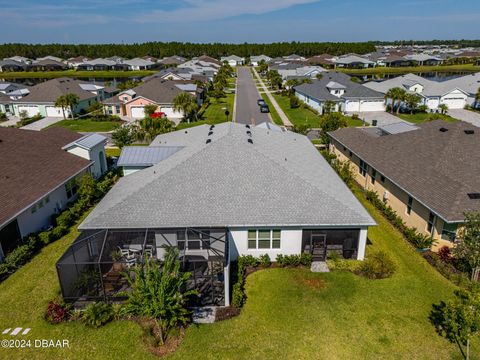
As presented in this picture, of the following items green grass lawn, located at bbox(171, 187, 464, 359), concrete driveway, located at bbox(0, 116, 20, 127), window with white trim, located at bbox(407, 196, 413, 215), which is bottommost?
green grass lawn, located at bbox(171, 187, 464, 359)

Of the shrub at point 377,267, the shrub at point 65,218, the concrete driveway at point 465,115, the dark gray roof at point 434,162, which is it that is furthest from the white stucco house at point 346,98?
the shrub at point 65,218

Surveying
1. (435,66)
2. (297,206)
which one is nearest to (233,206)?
(297,206)

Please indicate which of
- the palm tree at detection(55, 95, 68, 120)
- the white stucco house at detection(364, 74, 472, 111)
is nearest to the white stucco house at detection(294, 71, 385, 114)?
the white stucco house at detection(364, 74, 472, 111)

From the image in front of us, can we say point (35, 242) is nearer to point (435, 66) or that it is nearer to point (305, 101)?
point (305, 101)

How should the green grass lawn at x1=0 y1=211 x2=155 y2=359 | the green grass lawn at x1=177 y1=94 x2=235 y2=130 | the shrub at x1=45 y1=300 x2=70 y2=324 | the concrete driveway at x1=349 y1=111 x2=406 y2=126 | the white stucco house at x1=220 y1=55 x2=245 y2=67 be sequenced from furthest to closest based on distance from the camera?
the white stucco house at x1=220 y1=55 x2=245 y2=67
the concrete driveway at x1=349 y1=111 x2=406 y2=126
the green grass lawn at x1=177 y1=94 x2=235 y2=130
the shrub at x1=45 y1=300 x2=70 y2=324
the green grass lawn at x1=0 y1=211 x2=155 y2=359

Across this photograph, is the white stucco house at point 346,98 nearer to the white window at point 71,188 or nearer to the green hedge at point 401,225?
the green hedge at point 401,225

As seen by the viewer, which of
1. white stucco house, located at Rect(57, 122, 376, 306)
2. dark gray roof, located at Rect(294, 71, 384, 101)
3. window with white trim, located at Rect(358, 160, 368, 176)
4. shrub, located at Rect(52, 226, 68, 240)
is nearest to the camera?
white stucco house, located at Rect(57, 122, 376, 306)

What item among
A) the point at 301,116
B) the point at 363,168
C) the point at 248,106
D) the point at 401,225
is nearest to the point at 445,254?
the point at 401,225

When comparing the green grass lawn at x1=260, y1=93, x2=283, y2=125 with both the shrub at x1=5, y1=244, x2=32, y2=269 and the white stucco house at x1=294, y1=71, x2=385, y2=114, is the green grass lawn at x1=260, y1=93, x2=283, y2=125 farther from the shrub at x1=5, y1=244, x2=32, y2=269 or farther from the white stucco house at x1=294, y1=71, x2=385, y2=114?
the shrub at x1=5, y1=244, x2=32, y2=269
